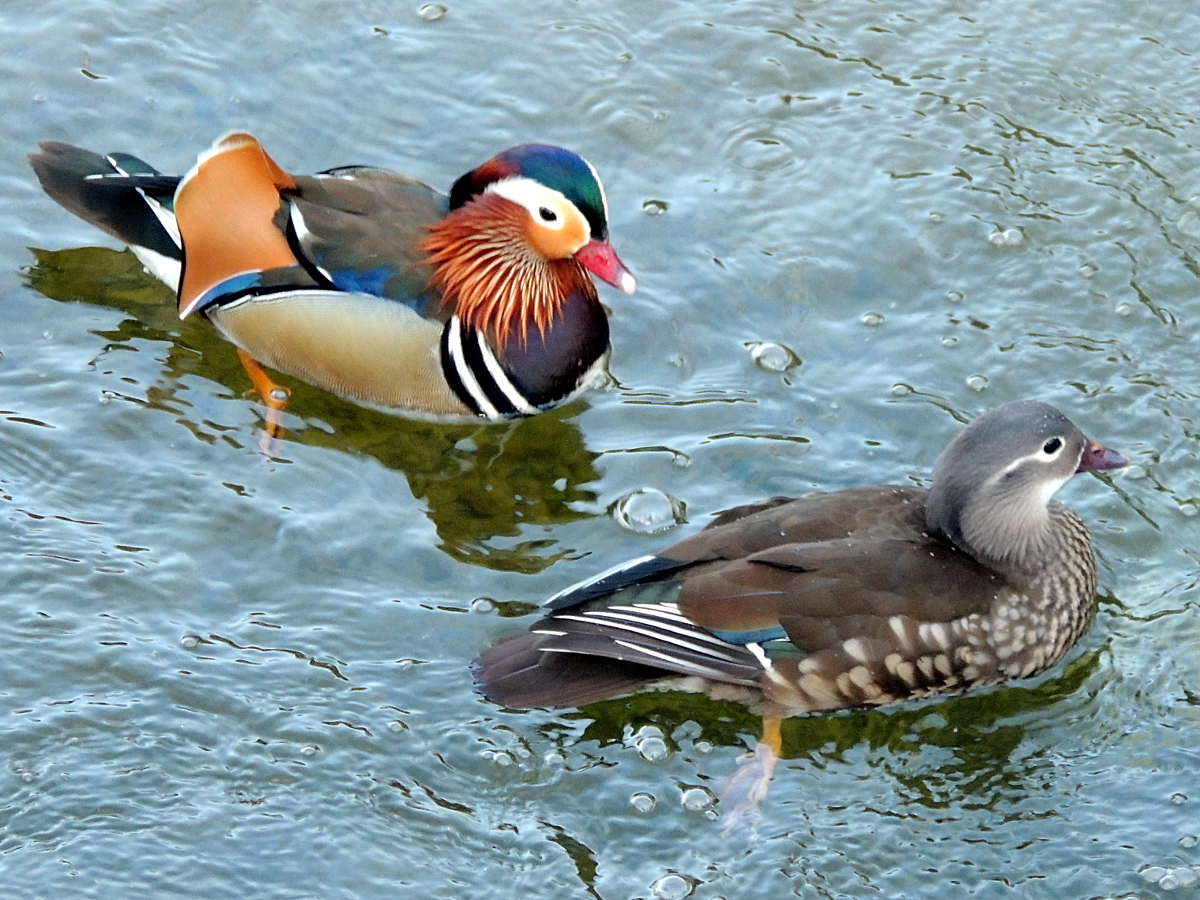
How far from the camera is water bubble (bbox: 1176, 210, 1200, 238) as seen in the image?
677 centimetres

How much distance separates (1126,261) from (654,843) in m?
3.48

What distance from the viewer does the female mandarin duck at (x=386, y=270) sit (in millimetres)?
6219

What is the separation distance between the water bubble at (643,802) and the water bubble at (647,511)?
1.21 metres

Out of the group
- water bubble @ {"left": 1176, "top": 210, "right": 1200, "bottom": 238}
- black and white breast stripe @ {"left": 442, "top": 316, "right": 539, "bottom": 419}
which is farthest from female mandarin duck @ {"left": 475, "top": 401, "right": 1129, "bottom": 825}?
water bubble @ {"left": 1176, "top": 210, "right": 1200, "bottom": 238}

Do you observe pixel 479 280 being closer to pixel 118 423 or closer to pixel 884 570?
pixel 118 423

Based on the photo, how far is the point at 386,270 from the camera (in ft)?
20.5

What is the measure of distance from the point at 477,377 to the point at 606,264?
0.70m

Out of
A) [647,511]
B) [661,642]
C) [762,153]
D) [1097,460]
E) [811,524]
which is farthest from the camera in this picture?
[762,153]

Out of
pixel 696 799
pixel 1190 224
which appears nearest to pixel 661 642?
pixel 696 799

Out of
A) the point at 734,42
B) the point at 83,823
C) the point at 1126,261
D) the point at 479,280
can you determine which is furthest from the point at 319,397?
the point at 1126,261

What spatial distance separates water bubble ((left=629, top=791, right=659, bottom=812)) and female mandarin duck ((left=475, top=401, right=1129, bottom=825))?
28cm

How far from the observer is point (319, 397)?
21.1ft

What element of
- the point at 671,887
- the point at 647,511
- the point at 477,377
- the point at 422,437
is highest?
the point at 477,377

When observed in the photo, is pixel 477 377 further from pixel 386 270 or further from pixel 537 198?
pixel 537 198
